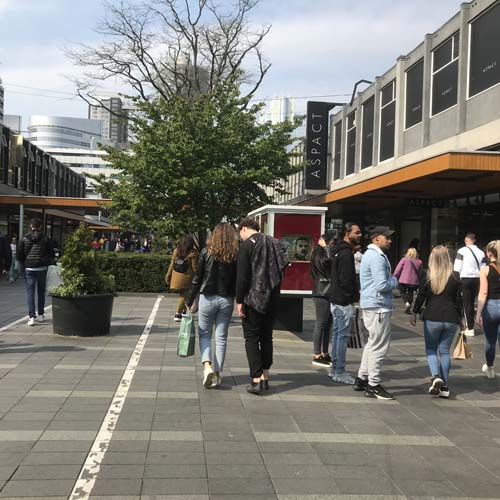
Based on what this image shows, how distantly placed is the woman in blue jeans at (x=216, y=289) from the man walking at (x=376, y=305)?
4.56 feet

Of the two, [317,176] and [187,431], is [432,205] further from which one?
[187,431]

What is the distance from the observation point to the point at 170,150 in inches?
640

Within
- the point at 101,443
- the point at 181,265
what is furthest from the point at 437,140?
the point at 101,443

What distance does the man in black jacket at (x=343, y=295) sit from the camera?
651 centimetres

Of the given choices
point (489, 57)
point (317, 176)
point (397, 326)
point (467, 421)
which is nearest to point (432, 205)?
Result: point (489, 57)

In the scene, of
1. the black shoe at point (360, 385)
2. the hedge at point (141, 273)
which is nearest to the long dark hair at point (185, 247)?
the black shoe at point (360, 385)

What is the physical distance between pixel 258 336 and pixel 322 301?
1.78 m

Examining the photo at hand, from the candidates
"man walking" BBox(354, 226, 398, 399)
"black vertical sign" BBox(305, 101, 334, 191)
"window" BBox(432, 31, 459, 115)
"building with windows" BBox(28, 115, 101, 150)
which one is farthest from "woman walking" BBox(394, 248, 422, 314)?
"building with windows" BBox(28, 115, 101, 150)

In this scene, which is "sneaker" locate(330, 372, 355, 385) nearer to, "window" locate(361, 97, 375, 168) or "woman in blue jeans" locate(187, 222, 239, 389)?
"woman in blue jeans" locate(187, 222, 239, 389)

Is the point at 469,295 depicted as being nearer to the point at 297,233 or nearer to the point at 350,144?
the point at 297,233

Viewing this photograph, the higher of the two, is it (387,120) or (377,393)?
(387,120)

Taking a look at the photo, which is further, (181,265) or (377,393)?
(181,265)

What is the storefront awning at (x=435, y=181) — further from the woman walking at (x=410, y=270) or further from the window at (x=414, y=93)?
the window at (x=414, y=93)

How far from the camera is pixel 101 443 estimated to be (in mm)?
4281
